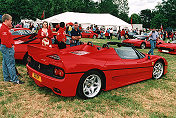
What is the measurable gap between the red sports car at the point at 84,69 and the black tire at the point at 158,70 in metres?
0.62

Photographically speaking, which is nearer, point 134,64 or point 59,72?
point 59,72

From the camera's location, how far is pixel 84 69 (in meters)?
3.13

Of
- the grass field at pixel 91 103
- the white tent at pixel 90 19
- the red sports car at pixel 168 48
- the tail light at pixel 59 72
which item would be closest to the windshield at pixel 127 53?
the grass field at pixel 91 103

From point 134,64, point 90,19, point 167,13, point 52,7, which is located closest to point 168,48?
point 134,64

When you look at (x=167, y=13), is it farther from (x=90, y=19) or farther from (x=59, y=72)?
(x=59, y=72)

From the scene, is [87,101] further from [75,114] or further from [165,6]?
[165,6]

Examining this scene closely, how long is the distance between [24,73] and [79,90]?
2.70 metres

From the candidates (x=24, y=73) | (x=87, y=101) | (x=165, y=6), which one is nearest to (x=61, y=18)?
(x=24, y=73)

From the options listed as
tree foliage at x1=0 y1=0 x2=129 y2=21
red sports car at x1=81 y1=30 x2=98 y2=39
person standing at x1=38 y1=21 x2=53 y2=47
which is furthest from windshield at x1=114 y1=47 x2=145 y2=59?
tree foliage at x1=0 y1=0 x2=129 y2=21

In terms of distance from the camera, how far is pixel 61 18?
32906 mm

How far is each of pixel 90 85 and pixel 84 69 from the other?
47 cm

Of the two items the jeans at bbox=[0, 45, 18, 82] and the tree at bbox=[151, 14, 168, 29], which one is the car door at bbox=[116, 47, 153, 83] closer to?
the jeans at bbox=[0, 45, 18, 82]

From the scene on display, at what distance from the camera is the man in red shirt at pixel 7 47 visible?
3.88m

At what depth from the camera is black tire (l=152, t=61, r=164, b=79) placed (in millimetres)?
4866
